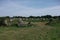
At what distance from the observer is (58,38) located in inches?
433

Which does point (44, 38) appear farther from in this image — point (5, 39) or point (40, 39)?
point (5, 39)

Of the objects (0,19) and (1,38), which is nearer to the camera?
(1,38)

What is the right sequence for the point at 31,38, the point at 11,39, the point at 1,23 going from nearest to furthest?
1. the point at 11,39
2. the point at 31,38
3. the point at 1,23

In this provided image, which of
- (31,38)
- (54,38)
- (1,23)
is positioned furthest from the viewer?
(1,23)

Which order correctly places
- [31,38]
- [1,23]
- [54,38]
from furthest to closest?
1. [1,23]
2. [54,38]
3. [31,38]

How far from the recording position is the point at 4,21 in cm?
2117

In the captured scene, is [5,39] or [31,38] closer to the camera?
[5,39]

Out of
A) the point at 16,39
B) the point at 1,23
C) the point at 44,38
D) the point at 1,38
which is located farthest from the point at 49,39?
the point at 1,23

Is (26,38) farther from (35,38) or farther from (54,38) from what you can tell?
(54,38)

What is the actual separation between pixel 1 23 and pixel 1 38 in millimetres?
11505

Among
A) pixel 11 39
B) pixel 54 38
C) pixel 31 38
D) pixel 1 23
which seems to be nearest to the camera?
pixel 11 39

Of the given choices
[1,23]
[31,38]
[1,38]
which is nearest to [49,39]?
[31,38]

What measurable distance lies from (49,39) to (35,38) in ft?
3.09

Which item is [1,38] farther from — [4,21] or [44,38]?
[4,21]
